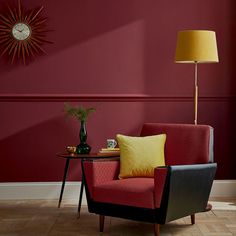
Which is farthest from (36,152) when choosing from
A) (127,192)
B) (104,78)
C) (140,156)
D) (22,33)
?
(127,192)

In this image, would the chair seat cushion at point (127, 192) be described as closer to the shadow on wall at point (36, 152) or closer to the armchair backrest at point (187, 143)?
the armchair backrest at point (187, 143)

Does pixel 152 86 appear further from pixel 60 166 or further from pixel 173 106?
pixel 60 166

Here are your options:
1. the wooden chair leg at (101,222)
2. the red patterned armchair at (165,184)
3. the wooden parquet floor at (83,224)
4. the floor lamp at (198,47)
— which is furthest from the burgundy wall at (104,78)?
the wooden chair leg at (101,222)

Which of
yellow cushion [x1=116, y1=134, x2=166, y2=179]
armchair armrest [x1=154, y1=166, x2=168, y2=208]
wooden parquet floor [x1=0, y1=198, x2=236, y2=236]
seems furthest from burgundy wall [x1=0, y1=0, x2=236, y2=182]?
armchair armrest [x1=154, y1=166, x2=168, y2=208]

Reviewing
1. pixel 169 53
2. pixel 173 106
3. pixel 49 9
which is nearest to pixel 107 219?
pixel 173 106

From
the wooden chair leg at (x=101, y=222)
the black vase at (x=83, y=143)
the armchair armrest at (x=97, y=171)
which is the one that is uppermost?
the black vase at (x=83, y=143)

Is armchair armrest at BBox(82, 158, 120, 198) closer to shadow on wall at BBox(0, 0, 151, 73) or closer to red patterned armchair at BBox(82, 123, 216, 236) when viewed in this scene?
red patterned armchair at BBox(82, 123, 216, 236)

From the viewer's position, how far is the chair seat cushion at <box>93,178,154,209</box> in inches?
141

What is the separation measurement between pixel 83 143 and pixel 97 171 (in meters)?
0.70

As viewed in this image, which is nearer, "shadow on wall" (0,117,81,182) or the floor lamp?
the floor lamp

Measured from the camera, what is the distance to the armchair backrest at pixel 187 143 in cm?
397

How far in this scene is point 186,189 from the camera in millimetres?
3656

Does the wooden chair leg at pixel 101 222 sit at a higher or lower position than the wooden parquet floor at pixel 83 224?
higher

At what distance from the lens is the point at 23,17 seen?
4.94 metres
